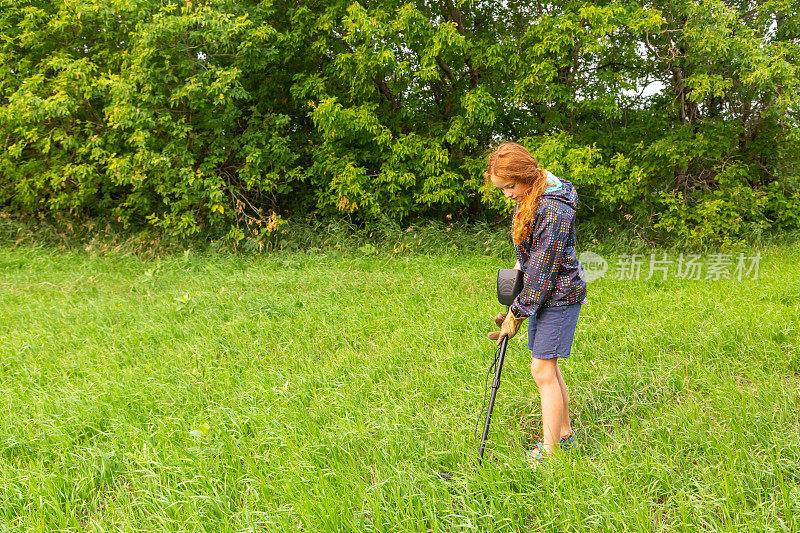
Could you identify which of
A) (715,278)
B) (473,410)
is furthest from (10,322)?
(715,278)

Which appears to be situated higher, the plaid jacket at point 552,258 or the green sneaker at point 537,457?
the plaid jacket at point 552,258

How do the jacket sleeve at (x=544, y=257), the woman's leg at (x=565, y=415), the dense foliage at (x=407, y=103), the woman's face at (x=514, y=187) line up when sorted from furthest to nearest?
the dense foliage at (x=407, y=103), the woman's leg at (x=565, y=415), the woman's face at (x=514, y=187), the jacket sleeve at (x=544, y=257)

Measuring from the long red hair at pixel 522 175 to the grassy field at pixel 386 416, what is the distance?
1.11m

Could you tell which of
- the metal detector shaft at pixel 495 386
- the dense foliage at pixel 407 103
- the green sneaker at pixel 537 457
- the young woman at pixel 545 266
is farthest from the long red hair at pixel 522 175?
the dense foliage at pixel 407 103

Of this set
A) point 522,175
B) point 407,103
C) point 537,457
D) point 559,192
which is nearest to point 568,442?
point 537,457

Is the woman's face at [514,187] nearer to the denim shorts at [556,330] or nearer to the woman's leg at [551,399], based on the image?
the denim shorts at [556,330]

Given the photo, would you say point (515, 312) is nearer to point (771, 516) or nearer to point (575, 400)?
point (575, 400)

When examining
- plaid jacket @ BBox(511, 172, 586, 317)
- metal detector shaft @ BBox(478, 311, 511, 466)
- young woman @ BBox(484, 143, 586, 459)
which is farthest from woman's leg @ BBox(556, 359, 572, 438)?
plaid jacket @ BBox(511, 172, 586, 317)

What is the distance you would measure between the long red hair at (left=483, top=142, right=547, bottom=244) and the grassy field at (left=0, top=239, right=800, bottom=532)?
43.7 inches

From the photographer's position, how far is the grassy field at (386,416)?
2258mm

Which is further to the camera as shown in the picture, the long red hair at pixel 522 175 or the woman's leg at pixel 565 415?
the woman's leg at pixel 565 415

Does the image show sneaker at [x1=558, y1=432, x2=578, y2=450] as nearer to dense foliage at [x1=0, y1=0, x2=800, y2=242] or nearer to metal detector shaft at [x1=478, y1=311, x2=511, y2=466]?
metal detector shaft at [x1=478, y1=311, x2=511, y2=466]

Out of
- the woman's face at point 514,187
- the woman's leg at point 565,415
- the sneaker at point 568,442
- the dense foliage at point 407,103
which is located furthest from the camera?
the dense foliage at point 407,103

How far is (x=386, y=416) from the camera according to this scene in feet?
10.2
